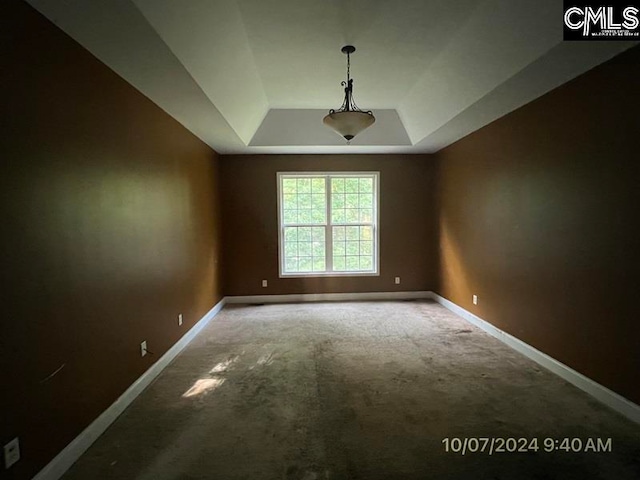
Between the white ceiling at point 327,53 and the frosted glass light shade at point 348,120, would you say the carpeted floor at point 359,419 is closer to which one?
the frosted glass light shade at point 348,120

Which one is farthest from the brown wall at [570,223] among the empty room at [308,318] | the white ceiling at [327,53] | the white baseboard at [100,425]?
the white baseboard at [100,425]

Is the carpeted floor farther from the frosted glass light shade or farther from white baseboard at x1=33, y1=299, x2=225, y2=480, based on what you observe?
the frosted glass light shade

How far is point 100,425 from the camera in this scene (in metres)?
2.20

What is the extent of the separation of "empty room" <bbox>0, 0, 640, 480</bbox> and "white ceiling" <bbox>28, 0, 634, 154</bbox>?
20 mm

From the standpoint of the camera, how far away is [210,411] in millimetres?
2434

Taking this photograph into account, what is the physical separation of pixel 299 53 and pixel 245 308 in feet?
12.0

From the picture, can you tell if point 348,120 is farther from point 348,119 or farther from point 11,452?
point 11,452

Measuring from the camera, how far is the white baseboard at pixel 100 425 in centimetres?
181

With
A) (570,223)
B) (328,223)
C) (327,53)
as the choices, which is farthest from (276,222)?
(570,223)

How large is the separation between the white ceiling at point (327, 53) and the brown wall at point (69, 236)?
263 millimetres

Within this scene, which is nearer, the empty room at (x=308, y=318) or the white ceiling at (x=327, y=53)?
the empty room at (x=308, y=318)

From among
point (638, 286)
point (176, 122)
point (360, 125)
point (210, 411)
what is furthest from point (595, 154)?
point (176, 122)

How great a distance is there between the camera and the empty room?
1812 mm

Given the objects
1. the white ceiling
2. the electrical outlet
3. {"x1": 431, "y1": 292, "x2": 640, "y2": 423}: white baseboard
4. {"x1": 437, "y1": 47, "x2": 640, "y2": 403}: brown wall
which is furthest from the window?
the electrical outlet
